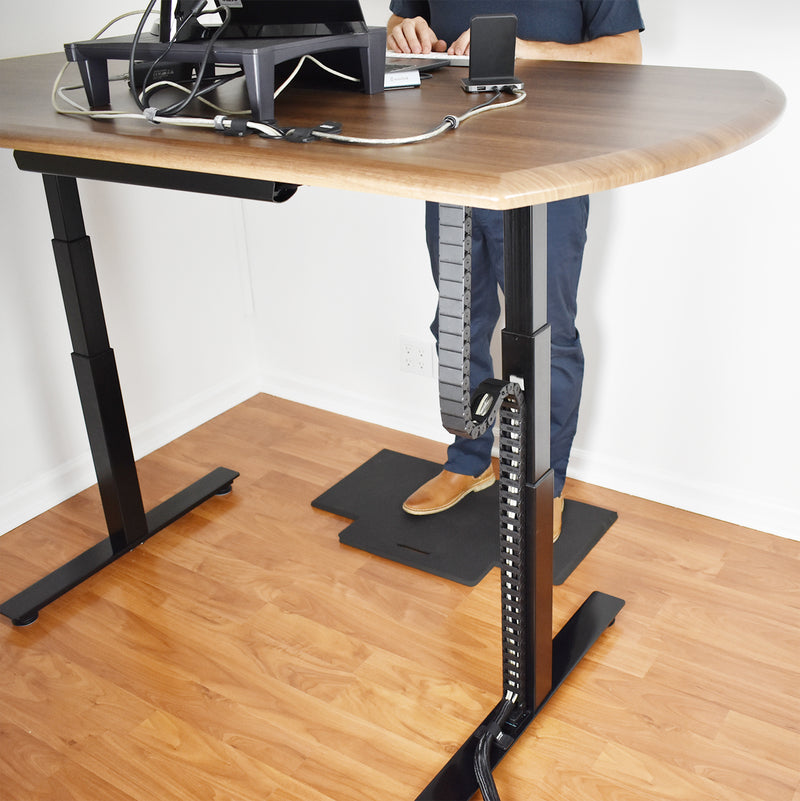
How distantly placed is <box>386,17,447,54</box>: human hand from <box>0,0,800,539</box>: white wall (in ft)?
1.43

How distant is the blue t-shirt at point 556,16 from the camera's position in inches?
67.4

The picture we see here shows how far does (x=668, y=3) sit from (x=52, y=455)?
5.81 feet

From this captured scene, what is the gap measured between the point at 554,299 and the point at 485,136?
71 centimetres

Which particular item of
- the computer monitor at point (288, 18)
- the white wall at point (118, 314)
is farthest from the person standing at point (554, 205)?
the white wall at point (118, 314)

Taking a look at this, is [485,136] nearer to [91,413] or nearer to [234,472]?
[91,413]

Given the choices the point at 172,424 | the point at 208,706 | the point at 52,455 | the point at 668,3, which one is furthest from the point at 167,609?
the point at 668,3

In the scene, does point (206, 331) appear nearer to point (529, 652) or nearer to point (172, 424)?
point (172, 424)

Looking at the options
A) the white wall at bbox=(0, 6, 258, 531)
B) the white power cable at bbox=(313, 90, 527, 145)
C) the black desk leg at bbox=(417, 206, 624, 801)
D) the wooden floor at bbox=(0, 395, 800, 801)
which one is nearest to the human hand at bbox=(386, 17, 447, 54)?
the white power cable at bbox=(313, 90, 527, 145)

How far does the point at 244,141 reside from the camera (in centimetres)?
114

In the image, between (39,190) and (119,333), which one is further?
(119,333)

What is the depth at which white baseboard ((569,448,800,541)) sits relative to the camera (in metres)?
2.02

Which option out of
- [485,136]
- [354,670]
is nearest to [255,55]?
[485,136]

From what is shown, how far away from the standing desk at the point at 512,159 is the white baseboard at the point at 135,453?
437mm

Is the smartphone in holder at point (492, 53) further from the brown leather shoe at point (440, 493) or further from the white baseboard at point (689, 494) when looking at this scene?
the white baseboard at point (689, 494)
